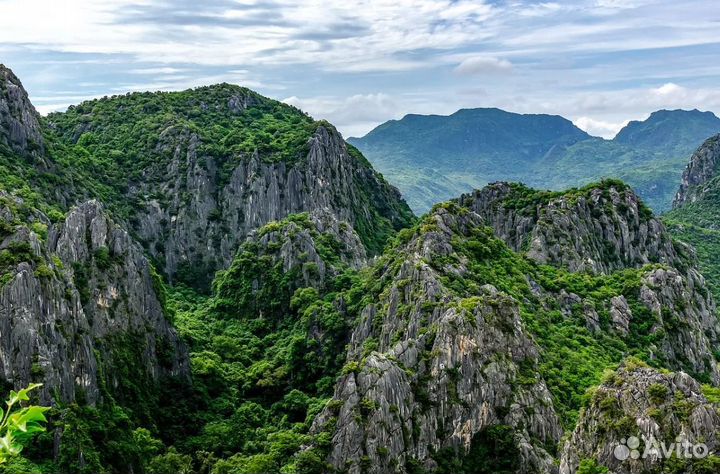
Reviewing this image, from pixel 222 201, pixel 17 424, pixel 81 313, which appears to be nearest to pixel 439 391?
pixel 81 313

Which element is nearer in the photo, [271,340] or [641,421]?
[641,421]

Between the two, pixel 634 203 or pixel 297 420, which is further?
pixel 634 203

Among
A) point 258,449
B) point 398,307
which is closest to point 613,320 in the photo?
point 398,307

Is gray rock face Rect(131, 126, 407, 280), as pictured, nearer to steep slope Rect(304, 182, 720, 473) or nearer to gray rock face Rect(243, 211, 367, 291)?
gray rock face Rect(243, 211, 367, 291)

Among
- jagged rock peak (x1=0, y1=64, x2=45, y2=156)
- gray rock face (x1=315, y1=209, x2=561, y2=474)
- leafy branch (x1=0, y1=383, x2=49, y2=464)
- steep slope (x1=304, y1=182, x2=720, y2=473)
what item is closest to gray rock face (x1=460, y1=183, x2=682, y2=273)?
steep slope (x1=304, y1=182, x2=720, y2=473)

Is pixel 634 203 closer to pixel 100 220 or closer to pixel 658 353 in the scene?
pixel 658 353

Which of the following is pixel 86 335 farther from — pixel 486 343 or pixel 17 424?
pixel 17 424

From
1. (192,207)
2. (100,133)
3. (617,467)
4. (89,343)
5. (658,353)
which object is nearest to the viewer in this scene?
(617,467)
